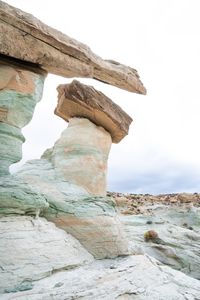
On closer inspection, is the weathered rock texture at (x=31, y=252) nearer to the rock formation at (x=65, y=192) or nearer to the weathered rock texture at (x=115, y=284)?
the rock formation at (x=65, y=192)

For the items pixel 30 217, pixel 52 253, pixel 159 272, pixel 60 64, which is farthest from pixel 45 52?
pixel 159 272

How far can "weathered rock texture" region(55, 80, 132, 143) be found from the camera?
9641mm

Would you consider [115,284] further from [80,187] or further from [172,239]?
[172,239]

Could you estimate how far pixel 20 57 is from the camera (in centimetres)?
772

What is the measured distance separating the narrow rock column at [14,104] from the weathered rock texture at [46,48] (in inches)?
15.2

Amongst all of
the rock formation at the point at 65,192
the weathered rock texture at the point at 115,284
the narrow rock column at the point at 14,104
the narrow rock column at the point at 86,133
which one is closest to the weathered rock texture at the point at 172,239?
the rock formation at the point at 65,192

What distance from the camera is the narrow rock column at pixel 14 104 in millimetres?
7242

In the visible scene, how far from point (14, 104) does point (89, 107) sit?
2.81m

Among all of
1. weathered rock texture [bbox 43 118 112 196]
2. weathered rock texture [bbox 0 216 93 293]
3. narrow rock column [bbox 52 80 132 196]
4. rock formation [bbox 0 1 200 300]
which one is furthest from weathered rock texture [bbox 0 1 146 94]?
weathered rock texture [bbox 0 216 93 293]

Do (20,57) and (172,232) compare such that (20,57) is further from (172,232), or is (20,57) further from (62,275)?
(172,232)

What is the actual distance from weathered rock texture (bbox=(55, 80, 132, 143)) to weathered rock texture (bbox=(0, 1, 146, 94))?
0.61 metres

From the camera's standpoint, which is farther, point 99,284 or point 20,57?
point 20,57

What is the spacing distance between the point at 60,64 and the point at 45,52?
0.53 meters

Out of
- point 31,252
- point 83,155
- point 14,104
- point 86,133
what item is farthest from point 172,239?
point 14,104
